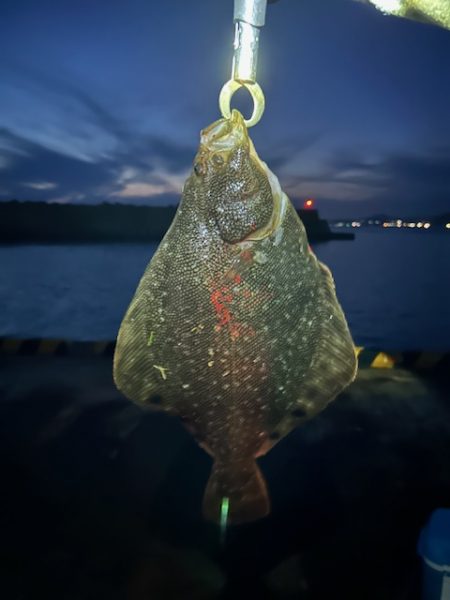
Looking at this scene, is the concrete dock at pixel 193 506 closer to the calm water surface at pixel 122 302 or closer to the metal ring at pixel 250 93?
the metal ring at pixel 250 93

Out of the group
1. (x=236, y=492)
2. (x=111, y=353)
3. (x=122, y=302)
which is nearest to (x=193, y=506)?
(x=236, y=492)

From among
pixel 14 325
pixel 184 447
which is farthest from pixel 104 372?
pixel 14 325

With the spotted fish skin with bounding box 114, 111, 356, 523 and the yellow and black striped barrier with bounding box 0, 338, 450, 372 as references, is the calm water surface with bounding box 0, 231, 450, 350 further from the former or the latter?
the spotted fish skin with bounding box 114, 111, 356, 523

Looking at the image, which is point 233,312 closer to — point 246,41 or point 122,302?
point 246,41

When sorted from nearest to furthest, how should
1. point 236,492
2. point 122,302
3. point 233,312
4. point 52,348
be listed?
point 233,312, point 236,492, point 52,348, point 122,302

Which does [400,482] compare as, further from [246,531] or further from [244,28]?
[244,28]

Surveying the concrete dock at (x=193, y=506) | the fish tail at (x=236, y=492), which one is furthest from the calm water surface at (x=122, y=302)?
the fish tail at (x=236, y=492)

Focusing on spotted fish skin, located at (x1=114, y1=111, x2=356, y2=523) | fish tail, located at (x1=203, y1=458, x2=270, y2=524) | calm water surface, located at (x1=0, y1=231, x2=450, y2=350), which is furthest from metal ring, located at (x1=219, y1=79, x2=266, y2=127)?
calm water surface, located at (x1=0, y1=231, x2=450, y2=350)
